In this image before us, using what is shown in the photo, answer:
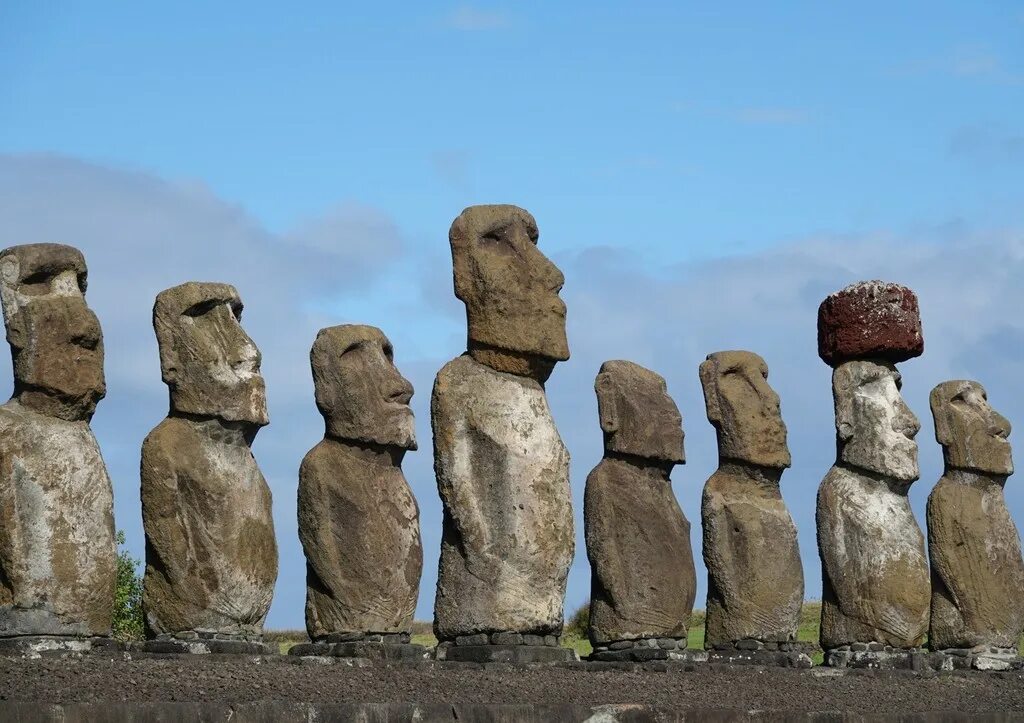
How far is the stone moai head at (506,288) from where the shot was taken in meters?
18.3

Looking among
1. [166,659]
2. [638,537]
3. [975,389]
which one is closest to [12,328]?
[166,659]

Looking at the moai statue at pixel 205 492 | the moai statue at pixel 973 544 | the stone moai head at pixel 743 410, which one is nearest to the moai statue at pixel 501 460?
the moai statue at pixel 205 492

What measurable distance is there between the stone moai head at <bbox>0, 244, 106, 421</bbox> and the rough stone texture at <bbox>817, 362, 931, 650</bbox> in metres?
7.99

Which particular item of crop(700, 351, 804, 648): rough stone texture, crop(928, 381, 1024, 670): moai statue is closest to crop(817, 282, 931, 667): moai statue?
crop(928, 381, 1024, 670): moai statue

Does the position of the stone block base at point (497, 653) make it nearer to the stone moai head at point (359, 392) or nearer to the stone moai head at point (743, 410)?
the stone moai head at point (359, 392)

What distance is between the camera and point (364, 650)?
1725 cm

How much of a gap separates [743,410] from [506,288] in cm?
349

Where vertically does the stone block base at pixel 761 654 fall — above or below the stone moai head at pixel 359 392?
below

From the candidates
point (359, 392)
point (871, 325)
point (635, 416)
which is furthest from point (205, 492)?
point (871, 325)

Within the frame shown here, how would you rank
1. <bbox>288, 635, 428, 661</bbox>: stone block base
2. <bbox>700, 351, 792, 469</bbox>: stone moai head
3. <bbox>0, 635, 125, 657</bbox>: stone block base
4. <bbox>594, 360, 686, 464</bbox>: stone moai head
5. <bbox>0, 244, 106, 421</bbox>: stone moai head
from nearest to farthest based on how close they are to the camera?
<bbox>0, 635, 125, 657</bbox>: stone block base, <bbox>0, 244, 106, 421</bbox>: stone moai head, <bbox>288, 635, 428, 661</bbox>: stone block base, <bbox>594, 360, 686, 464</bbox>: stone moai head, <bbox>700, 351, 792, 469</bbox>: stone moai head

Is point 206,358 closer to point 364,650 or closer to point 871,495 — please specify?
point 364,650

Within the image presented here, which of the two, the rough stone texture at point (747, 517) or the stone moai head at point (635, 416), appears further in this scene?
the rough stone texture at point (747, 517)

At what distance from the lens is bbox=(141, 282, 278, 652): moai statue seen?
16547 millimetres

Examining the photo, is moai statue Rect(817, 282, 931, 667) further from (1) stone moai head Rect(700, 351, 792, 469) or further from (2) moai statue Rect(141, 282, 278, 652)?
(2) moai statue Rect(141, 282, 278, 652)
